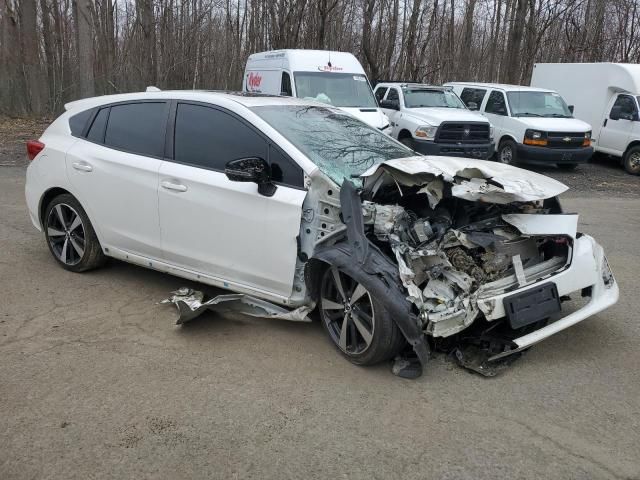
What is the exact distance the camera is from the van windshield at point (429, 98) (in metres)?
13.7

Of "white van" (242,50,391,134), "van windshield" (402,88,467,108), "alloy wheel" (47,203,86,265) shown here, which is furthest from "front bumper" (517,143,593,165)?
"alloy wheel" (47,203,86,265)

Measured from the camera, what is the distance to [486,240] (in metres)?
3.64

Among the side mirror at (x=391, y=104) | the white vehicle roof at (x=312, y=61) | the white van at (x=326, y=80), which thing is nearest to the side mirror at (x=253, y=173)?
the white van at (x=326, y=80)

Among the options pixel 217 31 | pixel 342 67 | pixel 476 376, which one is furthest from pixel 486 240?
pixel 217 31

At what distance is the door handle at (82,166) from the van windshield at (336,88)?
24.2 ft

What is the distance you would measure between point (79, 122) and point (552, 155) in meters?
10.8

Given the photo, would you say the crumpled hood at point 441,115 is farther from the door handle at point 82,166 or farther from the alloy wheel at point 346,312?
the alloy wheel at point 346,312

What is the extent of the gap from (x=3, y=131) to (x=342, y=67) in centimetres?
1024

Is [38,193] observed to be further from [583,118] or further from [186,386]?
[583,118]

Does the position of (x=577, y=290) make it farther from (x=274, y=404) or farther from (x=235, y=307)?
(x=235, y=307)

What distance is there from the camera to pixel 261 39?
2594 centimetres

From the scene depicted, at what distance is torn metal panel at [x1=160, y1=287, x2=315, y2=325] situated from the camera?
13.2 ft

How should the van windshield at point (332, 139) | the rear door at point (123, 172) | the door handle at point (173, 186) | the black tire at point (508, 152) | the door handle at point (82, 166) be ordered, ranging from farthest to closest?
the black tire at point (508, 152)
the door handle at point (82, 166)
the rear door at point (123, 172)
the door handle at point (173, 186)
the van windshield at point (332, 139)

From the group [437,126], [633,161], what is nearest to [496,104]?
[437,126]
